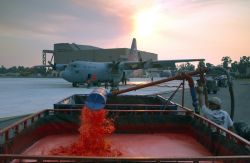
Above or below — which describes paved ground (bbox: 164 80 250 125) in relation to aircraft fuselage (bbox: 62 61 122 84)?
below

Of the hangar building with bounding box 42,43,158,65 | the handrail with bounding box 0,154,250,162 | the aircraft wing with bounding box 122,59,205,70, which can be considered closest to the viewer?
the handrail with bounding box 0,154,250,162

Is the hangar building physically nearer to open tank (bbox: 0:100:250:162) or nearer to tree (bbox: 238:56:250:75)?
tree (bbox: 238:56:250:75)

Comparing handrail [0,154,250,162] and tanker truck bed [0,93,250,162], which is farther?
tanker truck bed [0,93,250,162]

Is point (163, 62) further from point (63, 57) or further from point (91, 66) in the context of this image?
point (63, 57)

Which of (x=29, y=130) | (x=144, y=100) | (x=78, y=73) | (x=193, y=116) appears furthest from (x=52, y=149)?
(x=78, y=73)

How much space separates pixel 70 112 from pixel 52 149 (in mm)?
1441

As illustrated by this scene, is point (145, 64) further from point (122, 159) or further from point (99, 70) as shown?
point (122, 159)

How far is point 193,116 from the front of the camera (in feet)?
20.6

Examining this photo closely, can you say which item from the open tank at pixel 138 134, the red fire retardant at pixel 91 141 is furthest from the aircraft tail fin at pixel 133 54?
the red fire retardant at pixel 91 141

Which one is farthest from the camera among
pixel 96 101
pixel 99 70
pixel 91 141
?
pixel 99 70

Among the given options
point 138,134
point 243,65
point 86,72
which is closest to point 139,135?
point 138,134

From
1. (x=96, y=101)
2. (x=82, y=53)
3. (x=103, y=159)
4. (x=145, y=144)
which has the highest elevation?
(x=82, y=53)

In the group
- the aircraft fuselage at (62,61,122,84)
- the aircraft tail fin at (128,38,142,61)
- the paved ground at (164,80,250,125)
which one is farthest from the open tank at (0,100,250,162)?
the aircraft tail fin at (128,38,142,61)

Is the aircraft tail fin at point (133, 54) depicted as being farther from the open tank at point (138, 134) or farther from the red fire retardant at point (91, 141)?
the red fire retardant at point (91, 141)
